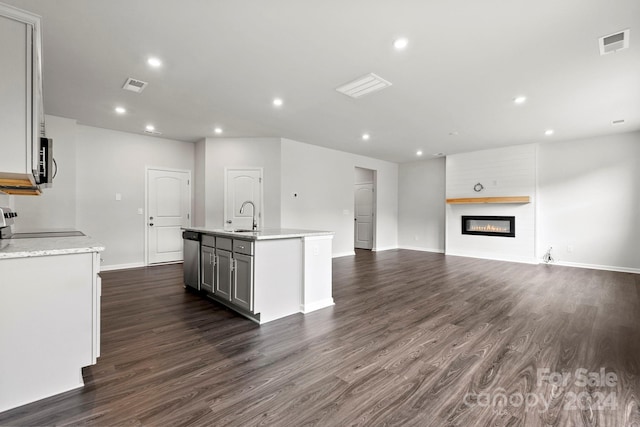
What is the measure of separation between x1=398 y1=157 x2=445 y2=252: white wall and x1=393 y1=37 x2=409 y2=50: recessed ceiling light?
20.5ft

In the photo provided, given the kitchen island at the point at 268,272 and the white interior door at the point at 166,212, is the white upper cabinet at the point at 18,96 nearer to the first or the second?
the kitchen island at the point at 268,272

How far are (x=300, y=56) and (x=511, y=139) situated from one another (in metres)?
5.53

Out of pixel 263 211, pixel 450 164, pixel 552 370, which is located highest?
pixel 450 164

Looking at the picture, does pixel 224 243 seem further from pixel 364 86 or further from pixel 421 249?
pixel 421 249

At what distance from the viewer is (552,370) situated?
7.02 ft

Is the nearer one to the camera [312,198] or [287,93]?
[287,93]

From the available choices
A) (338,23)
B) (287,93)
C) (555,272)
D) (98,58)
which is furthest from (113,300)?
(555,272)

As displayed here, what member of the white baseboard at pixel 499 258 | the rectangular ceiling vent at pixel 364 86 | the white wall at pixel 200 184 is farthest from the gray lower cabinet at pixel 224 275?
the white baseboard at pixel 499 258

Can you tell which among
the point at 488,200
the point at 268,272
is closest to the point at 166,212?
the point at 268,272

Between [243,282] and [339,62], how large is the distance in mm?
2584

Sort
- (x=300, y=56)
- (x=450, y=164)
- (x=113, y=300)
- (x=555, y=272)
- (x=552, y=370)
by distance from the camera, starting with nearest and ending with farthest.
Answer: (x=552, y=370) < (x=300, y=56) < (x=113, y=300) < (x=555, y=272) < (x=450, y=164)

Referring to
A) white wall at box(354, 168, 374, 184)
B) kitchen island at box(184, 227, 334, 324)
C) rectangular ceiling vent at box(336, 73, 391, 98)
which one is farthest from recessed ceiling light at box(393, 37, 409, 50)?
white wall at box(354, 168, 374, 184)

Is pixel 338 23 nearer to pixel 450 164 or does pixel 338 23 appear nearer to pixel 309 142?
pixel 309 142

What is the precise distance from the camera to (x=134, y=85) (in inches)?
146
